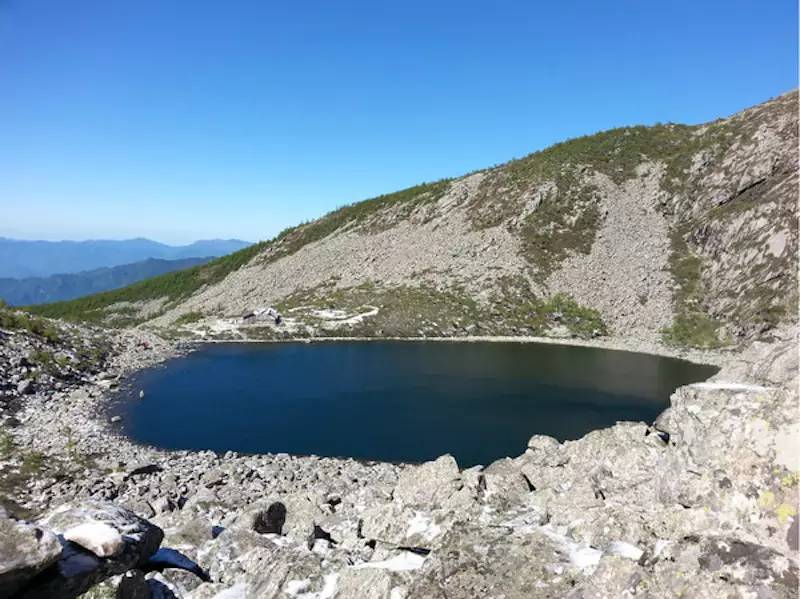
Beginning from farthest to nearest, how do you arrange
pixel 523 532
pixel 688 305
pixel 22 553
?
pixel 688 305 < pixel 523 532 < pixel 22 553

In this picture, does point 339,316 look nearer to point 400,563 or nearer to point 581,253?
point 581,253

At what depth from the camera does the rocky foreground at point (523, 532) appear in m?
6.26

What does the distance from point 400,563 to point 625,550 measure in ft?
11.5

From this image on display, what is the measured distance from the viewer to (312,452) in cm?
2694

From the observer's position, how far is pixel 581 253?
2800 inches

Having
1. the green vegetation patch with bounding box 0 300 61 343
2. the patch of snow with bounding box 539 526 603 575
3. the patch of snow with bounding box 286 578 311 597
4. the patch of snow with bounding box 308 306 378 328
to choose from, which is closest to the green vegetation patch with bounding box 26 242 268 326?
the patch of snow with bounding box 308 306 378 328

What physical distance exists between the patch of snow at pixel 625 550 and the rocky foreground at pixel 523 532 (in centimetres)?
5

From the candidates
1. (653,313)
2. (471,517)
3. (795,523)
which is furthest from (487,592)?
(653,313)

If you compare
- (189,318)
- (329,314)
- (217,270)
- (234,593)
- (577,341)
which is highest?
(217,270)

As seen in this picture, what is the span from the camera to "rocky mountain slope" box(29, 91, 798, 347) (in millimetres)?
58719

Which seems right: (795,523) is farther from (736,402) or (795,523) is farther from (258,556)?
(258,556)

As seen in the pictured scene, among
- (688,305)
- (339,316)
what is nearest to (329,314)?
(339,316)

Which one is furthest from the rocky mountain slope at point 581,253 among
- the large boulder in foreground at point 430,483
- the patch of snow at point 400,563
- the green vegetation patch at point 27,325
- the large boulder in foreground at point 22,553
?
the large boulder in foreground at point 22,553

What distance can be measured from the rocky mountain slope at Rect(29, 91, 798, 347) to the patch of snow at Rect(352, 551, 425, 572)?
51298 millimetres
